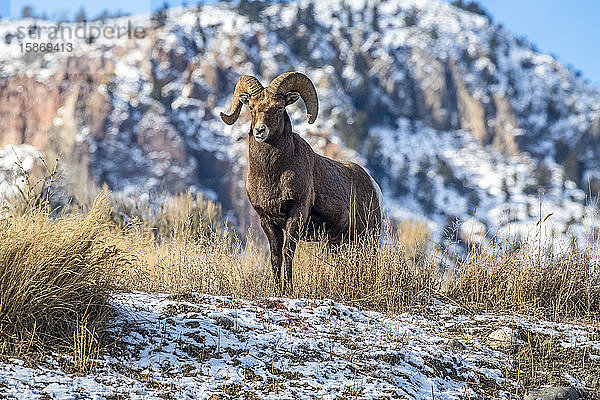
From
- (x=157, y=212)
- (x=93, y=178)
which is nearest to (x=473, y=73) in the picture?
(x=93, y=178)

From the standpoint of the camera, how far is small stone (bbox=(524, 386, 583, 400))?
15.2 ft

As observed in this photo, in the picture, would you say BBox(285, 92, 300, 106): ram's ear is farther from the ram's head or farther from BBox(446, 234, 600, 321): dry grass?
BBox(446, 234, 600, 321): dry grass

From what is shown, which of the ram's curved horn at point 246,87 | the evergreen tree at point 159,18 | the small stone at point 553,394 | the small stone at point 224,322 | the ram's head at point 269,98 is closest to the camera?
the small stone at point 553,394

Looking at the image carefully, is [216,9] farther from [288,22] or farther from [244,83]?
[244,83]

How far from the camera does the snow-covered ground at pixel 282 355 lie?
4.03m

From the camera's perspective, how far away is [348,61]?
7038 cm

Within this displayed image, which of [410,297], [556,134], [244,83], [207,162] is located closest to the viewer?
[410,297]

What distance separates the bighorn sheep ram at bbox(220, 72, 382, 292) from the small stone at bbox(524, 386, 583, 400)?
9.21 ft

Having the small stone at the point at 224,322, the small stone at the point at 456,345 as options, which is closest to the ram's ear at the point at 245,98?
the small stone at the point at 224,322

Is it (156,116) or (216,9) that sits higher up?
(216,9)

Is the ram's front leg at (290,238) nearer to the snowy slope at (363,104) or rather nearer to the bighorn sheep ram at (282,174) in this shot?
the bighorn sheep ram at (282,174)

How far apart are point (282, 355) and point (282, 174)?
2.67m

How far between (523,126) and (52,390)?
70.8m

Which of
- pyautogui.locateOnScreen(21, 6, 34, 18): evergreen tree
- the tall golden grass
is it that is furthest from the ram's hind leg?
pyautogui.locateOnScreen(21, 6, 34, 18): evergreen tree
